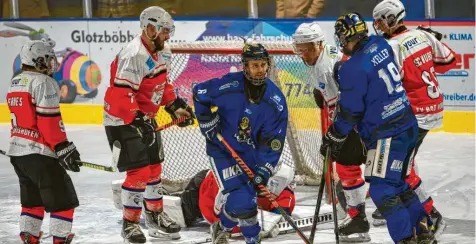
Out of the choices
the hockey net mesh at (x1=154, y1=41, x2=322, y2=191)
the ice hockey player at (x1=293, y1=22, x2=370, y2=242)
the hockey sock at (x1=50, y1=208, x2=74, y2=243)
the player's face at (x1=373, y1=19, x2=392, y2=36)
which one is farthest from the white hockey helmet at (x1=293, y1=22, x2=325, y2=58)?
the hockey sock at (x1=50, y1=208, x2=74, y2=243)

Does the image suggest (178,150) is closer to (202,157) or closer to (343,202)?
(202,157)

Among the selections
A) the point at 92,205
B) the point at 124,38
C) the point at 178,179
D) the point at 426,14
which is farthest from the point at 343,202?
the point at 124,38

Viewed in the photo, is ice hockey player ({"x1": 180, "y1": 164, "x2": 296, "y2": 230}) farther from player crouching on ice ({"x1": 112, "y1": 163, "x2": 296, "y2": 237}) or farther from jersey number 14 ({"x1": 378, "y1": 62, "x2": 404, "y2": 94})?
jersey number 14 ({"x1": 378, "y1": 62, "x2": 404, "y2": 94})

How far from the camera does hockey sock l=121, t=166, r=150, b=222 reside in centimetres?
656

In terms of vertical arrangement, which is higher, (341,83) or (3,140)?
(341,83)

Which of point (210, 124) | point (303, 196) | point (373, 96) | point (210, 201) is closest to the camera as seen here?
point (373, 96)

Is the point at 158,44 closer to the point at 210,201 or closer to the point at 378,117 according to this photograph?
the point at 210,201

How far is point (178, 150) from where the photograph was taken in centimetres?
802

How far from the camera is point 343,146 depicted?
6.49 meters

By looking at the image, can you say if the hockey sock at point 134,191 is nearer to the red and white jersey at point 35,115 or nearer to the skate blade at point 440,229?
the red and white jersey at point 35,115

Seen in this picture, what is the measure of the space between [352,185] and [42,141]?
1754mm

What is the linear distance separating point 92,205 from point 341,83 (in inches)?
105

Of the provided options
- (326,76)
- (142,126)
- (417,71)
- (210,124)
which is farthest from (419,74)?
(142,126)

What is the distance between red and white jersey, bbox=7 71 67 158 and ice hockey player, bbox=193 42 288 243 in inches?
27.8
